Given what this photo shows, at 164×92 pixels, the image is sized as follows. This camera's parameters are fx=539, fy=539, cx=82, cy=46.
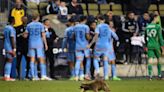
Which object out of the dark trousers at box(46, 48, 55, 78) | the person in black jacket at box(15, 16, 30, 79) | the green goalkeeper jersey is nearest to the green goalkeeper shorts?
the green goalkeeper jersey

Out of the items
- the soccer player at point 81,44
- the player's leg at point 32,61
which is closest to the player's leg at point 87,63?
the soccer player at point 81,44

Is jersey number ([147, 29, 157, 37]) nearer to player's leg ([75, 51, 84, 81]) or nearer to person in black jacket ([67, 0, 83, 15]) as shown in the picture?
player's leg ([75, 51, 84, 81])

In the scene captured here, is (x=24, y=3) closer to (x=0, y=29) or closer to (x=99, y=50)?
(x=0, y=29)

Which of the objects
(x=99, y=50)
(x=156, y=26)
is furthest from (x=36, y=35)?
(x=156, y=26)

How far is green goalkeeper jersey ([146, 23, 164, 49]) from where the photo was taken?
1802cm

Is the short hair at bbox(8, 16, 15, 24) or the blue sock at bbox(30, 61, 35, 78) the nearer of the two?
the blue sock at bbox(30, 61, 35, 78)

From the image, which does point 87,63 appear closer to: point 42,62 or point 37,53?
point 42,62

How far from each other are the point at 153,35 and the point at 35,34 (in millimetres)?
3964

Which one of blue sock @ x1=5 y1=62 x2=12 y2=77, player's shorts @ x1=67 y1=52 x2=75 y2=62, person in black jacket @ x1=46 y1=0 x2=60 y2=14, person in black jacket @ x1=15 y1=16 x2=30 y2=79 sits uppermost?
person in black jacket @ x1=46 y1=0 x2=60 y2=14

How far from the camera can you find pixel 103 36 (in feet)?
60.2

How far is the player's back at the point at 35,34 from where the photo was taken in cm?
1806

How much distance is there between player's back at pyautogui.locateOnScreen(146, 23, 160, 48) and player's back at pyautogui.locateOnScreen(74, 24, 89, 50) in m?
2.08

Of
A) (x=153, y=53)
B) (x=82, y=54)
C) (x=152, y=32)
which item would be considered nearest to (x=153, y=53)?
(x=153, y=53)

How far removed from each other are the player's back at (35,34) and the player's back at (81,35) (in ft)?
3.86
